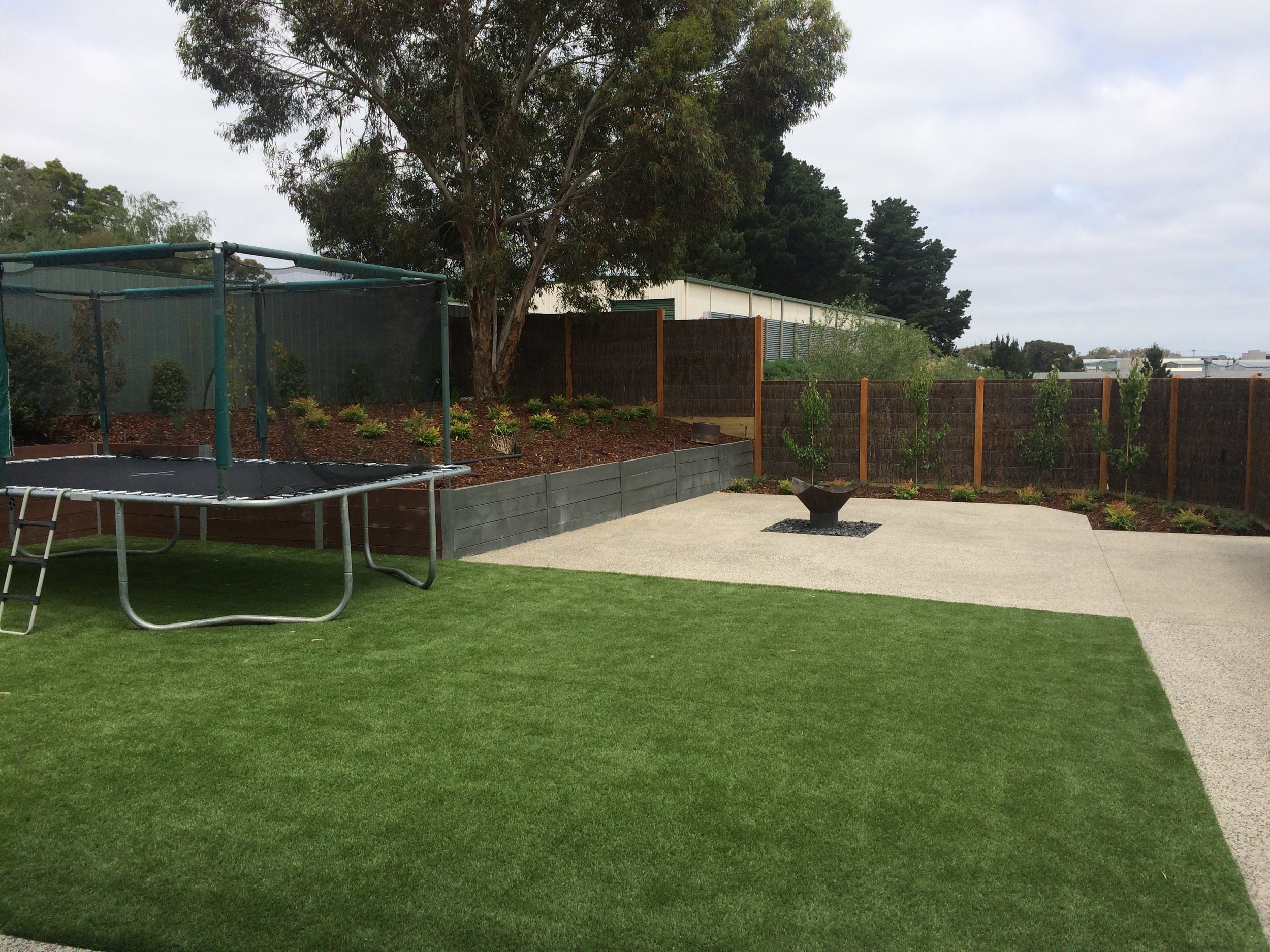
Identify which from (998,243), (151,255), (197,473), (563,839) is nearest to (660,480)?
(197,473)

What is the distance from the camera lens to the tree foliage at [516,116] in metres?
11.5

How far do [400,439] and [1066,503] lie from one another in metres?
8.01

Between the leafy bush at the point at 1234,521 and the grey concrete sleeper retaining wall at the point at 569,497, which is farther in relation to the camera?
the leafy bush at the point at 1234,521

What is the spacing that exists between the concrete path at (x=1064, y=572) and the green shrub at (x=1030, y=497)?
0.54 metres

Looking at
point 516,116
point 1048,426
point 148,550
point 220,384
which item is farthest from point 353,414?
point 1048,426

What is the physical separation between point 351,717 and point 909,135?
38.2 ft

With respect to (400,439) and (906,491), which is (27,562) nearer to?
(400,439)

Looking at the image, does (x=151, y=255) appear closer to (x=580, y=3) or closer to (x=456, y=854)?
(x=456, y=854)

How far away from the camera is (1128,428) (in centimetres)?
1093

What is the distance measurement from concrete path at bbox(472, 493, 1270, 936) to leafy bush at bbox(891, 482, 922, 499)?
0.80m

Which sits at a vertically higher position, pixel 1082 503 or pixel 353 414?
pixel 353 414

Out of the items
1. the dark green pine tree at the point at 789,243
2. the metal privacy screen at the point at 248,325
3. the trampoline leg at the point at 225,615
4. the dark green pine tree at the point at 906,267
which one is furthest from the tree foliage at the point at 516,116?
the dark green pine tree at the point at 906,267

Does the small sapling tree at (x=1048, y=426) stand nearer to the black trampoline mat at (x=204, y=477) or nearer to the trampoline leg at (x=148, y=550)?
the black trampoline mat at (x=204, y=477)

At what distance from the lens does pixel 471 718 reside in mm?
3887
